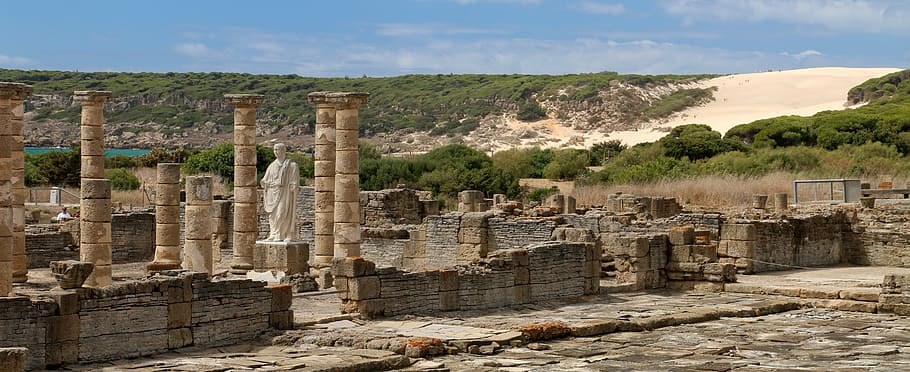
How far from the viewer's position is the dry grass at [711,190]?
3575cm

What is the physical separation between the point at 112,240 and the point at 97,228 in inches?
372

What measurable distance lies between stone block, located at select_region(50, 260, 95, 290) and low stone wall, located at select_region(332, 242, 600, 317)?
3.92 metres

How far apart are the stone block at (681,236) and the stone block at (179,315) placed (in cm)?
939

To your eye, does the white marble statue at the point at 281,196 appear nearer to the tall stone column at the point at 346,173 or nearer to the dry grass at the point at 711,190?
the tall stone column at the point at 346,173

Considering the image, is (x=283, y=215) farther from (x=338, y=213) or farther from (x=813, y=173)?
(x=813, y=173)

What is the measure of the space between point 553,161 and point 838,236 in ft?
85.9

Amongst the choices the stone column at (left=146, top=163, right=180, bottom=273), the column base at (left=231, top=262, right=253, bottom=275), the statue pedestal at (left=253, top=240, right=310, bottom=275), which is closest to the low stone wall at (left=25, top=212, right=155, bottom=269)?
the column base at (left=231, top=262, right=253, bottom=275)

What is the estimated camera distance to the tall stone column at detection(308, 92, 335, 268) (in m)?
23.9

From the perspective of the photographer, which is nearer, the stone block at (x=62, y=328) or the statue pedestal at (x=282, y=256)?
the stone block at (x=62, y=328)

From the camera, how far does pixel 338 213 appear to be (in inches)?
909

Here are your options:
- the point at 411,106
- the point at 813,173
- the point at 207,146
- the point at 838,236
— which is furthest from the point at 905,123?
the point at 411,106

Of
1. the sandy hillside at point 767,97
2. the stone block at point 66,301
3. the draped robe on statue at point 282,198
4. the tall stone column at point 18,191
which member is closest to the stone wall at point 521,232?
the draped robe on statue at point 282,198

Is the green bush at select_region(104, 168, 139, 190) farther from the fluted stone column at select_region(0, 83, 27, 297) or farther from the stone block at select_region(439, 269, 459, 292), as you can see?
the stone block at select_region(439, 269, 459, 292)

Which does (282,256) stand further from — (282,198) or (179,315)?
(179,315)
